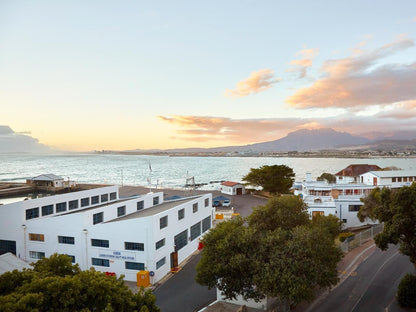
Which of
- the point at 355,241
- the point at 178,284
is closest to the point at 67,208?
the point at 178,284

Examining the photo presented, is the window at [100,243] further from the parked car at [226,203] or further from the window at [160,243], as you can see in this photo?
the parked car at [226,203]

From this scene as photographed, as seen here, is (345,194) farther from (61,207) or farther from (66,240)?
(61,207)

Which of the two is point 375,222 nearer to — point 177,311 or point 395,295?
point 395,295

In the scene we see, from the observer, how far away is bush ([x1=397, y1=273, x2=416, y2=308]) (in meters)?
19.4

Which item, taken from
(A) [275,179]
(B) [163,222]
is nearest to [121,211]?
(B) [163,222]

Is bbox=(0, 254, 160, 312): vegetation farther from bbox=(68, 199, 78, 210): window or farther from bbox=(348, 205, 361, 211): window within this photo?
bbox=(348, 205, 361, 211): window

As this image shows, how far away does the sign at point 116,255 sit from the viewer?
85.0 feet

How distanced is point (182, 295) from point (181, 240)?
7772 mm

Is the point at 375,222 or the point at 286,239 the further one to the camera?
the point at 375,222

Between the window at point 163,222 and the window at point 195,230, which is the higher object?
the window at point 163,222

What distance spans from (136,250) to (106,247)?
114 inches

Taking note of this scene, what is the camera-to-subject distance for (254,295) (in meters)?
18.3

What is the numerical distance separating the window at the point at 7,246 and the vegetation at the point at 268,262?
20306 millimetres

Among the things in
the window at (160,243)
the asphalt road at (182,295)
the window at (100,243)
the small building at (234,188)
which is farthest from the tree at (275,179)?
the window at (100,243)
